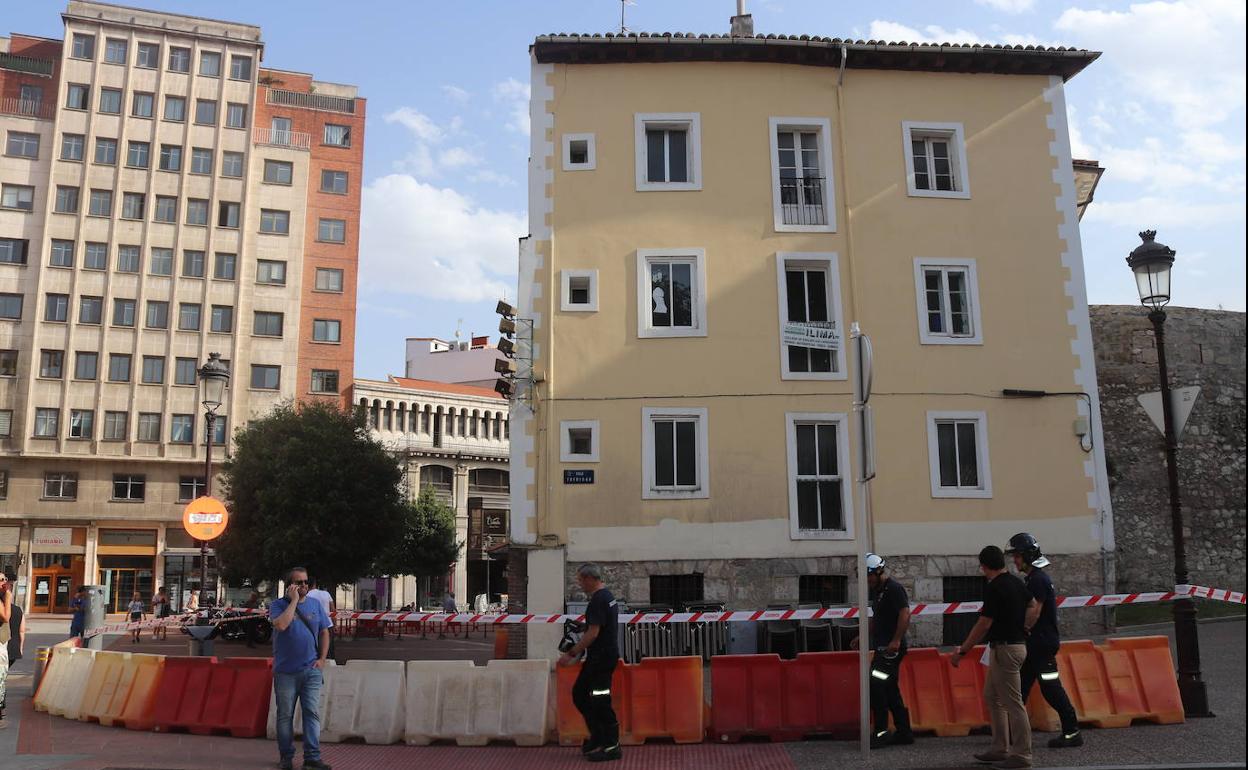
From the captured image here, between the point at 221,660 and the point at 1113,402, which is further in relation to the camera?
the point at 1113,402

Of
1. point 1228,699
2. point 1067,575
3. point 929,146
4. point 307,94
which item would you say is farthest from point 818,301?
point 307,94

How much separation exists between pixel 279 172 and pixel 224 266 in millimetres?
6023

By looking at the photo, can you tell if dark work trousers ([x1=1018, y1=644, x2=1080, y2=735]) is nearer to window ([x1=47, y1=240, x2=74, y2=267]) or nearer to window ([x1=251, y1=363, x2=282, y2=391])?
window ([x1=251, y1=363, x2=282, y2=391])

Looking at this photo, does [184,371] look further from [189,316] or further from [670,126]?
[670,126]

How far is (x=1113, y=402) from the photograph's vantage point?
2316 cm

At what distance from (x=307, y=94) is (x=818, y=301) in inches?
1773

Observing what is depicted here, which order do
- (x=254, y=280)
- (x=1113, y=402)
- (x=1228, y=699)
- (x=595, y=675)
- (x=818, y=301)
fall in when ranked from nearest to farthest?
1. (x=595, y=675)
2. (x=1228, y=699)
3. (x=818, y=301)
4. (x=1113, y=402)
5. (x=254, y=280)

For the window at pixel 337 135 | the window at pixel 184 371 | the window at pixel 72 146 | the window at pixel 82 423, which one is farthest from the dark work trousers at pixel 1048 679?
the window at pixel 337 135

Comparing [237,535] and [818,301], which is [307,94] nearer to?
[237,535]

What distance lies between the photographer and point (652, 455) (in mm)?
16844

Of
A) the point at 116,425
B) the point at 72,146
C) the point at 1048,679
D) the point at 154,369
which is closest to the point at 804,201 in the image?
the point at 1048,679

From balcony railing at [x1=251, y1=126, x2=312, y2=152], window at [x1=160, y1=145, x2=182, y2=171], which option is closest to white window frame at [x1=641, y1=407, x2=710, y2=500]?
window at [x1=160, y1=145, x2=182, y2=171]

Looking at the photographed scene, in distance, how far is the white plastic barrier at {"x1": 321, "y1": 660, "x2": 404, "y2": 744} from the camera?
971cm

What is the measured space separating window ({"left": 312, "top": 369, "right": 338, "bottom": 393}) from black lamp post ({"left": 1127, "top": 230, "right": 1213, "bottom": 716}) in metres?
45.9
